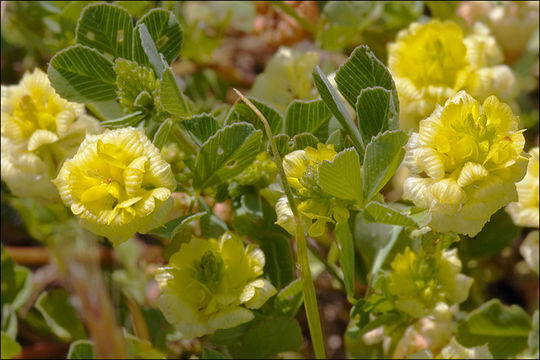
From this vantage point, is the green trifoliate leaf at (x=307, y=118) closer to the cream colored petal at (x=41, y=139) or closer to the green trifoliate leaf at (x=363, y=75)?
the green trifoliate leaf at (x=363, y=75)

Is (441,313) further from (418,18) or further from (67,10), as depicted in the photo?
Answer: (67,10)

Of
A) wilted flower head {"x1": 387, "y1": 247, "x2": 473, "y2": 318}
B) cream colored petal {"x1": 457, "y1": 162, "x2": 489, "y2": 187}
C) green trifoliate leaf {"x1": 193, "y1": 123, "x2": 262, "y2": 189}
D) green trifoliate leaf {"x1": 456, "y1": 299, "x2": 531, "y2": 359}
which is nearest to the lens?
cream colored petal {"x1": 457, "y1": 162, "x2": 489, "y2": 187}

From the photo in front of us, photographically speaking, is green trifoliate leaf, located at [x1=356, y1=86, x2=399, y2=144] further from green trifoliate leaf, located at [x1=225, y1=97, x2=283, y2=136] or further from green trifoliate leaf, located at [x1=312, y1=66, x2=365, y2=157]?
green trifoliate leaf, located at [x1=225, y1=97, x2=283, y2=136]

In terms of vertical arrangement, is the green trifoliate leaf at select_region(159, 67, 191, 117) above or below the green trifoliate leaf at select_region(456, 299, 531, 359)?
above

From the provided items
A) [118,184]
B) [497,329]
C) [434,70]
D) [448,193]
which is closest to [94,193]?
[118,184]

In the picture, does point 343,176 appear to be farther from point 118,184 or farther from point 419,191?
point 118,184

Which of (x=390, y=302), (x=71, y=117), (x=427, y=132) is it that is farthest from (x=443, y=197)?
(x=71, y=117)

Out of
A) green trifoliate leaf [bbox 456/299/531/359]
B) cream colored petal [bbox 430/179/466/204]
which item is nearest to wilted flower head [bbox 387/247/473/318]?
green trifoliate leaf [bbox 456/299/531/359]
